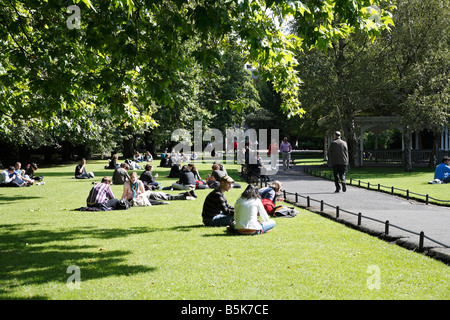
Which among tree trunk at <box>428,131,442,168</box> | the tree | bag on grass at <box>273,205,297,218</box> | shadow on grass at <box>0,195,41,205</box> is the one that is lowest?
shadow on grass at <box>0,195,41,205</box>

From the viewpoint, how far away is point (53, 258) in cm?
782

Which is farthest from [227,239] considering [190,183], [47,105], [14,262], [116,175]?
[116,175]

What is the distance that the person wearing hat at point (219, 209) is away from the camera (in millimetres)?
10789

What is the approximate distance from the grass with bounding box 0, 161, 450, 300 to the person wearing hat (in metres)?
0.34

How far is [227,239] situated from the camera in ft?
30.3

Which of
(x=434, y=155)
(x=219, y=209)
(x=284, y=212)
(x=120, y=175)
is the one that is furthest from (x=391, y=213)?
(x=434, y=155)

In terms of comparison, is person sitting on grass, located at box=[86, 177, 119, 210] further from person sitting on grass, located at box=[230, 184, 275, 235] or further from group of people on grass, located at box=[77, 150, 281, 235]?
person sitting on grass, located at box=[230, 184, 275, 235]

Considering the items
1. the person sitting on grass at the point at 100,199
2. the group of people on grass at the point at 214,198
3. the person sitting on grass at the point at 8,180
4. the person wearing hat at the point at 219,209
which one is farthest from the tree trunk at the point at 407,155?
the person sitting on grass at the point at 8,180

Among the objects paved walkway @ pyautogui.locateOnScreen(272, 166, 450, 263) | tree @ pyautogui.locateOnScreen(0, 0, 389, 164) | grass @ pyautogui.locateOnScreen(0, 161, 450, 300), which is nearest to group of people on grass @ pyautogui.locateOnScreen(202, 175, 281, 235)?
grass @ pyautogui.locateOnScreen(0, 161, 450, 300)

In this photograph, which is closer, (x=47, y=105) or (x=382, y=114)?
(x=47, y=105)

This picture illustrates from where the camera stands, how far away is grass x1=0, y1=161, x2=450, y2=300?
586 centimetres

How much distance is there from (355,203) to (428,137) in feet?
102

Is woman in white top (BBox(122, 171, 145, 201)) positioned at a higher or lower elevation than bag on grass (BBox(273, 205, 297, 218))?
higher
